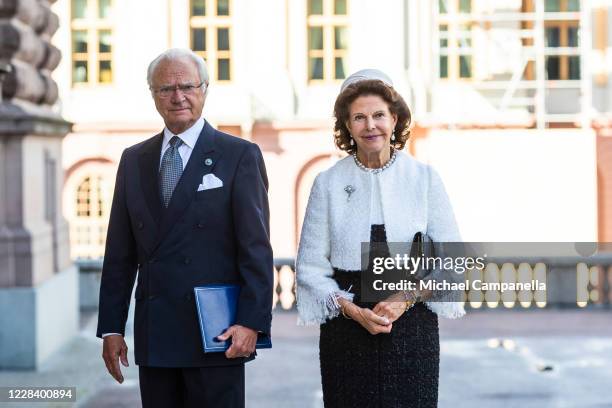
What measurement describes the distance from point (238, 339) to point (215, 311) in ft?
0.41

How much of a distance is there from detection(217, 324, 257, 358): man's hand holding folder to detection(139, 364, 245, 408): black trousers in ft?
0.26

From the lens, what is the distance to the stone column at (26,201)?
8516mm

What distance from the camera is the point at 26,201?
8.77 meters

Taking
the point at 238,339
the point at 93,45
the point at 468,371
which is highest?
the point at 93,45

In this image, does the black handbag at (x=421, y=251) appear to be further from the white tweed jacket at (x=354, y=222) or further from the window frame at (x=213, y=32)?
the window frame at (x=213, y=32)

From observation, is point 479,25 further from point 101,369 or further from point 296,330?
point 101,369

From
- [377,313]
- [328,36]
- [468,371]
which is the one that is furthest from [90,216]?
[377,313]

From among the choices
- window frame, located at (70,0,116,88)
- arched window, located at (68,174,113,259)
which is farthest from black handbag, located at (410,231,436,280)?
window frame, located at (70,0,116,88)

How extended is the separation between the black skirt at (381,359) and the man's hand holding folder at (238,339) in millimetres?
290

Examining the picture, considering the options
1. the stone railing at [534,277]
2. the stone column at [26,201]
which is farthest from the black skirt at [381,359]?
the stone railing at [534,277]

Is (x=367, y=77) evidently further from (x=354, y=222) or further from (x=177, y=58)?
(x=177, y=58)

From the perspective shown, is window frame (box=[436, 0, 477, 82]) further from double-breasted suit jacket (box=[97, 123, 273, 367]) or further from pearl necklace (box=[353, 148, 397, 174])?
double-breasted suit jacket (box=[97, 123, 273, 367])

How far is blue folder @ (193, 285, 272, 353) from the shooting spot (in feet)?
11.7

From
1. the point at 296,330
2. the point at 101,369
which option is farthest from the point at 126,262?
the point at 296,330
